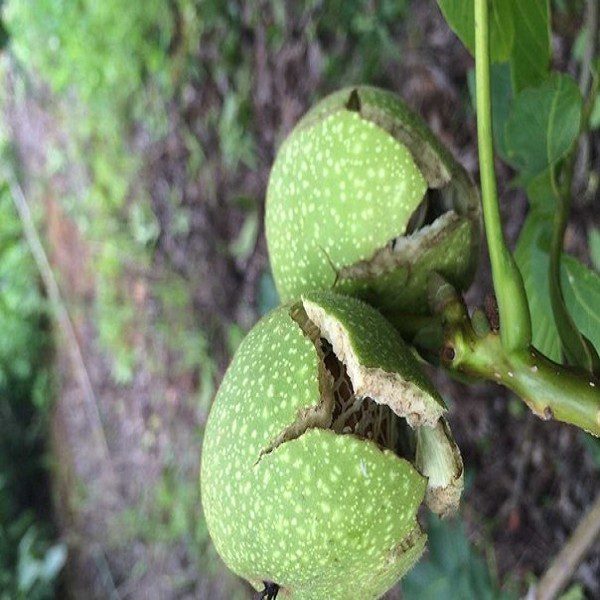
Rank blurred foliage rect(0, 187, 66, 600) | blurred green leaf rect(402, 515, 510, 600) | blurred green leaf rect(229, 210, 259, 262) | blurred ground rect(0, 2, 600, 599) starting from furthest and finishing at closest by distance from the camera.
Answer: blurred foliage rect(0, 187, 66, 600) → blurred green leaf rect(229, 210, 259, 262) → blurred ground rect(0, 2, 600, 599) → blurred green leaf rect(402, 515, 510, 600)

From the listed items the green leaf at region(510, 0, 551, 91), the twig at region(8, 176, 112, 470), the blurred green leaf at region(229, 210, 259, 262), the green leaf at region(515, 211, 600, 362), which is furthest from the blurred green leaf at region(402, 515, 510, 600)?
the twig at region(8, 176, 112, 470)

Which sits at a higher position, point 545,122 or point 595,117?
point 545,122

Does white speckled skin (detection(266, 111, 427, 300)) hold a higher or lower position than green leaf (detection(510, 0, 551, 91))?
lower

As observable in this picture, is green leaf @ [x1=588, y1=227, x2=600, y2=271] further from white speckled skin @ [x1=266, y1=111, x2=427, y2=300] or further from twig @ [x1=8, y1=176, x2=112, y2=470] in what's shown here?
twig @ [x1=8, y1=176, x2=112, y2=470]

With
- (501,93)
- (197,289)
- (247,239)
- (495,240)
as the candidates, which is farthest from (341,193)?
(197,289)

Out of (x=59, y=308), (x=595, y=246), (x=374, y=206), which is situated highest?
(x=374, y=206)

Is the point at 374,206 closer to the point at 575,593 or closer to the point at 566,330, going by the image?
the point at 566,330

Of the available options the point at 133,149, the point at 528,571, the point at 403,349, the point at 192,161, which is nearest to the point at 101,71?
the point at 133,149

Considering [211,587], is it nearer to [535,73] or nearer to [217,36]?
[217,36]
